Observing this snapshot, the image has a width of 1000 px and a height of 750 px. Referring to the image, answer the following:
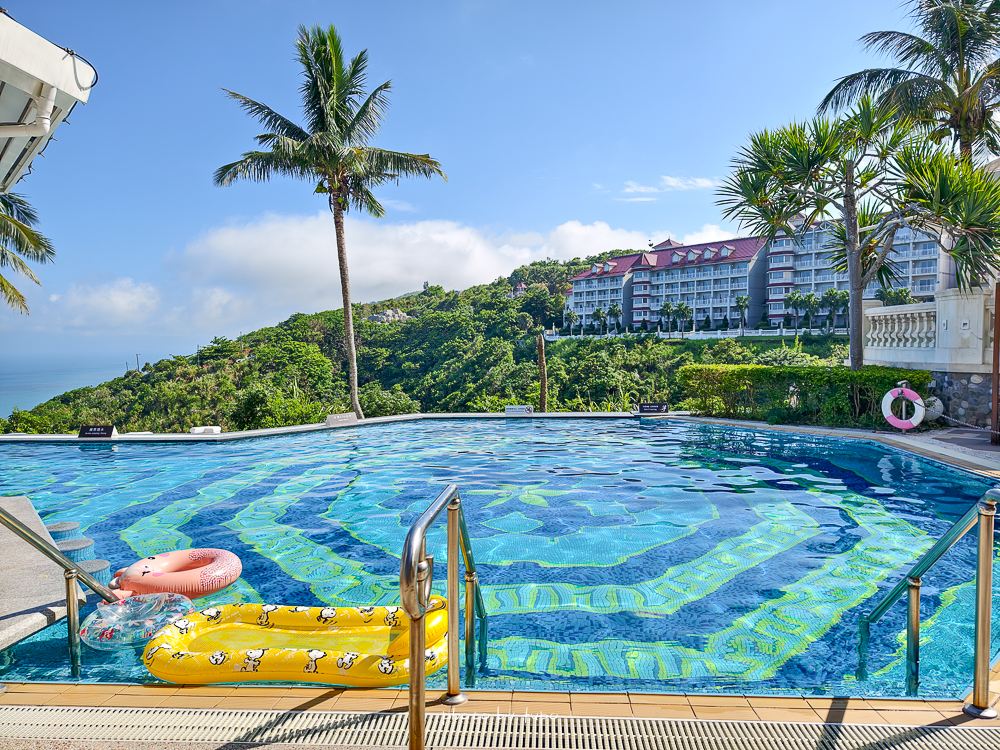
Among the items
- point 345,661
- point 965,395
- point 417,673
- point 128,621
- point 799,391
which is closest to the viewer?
point 417,673

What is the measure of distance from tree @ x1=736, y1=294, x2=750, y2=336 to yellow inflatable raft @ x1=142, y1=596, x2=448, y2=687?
63.4 m

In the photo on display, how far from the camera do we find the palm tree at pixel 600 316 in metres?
69.8

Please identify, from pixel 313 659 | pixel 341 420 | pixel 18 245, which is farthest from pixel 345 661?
pixel 18 245

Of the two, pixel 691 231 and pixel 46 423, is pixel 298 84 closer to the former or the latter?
pixel 46 423

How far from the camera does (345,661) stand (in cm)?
279

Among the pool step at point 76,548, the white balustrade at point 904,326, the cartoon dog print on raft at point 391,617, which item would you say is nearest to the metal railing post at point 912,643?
the cartoon dog print on raft at point 391,617

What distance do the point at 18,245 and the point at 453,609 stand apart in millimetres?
16353

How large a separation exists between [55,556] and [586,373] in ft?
99.3

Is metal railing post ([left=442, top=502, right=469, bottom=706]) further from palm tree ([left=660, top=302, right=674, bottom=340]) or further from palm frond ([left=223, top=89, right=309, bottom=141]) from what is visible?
palm tree ([left=660, top=302, right=674, bottom=340])

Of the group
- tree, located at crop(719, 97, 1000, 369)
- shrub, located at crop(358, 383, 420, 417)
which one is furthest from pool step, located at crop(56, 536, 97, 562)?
tree, located at crop(719, 97, 1000, 369)

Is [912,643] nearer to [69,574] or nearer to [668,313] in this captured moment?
[69,574]

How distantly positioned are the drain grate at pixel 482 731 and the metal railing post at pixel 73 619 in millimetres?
970

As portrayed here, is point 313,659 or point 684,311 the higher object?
point 684,311

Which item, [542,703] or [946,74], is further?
[946,74]
